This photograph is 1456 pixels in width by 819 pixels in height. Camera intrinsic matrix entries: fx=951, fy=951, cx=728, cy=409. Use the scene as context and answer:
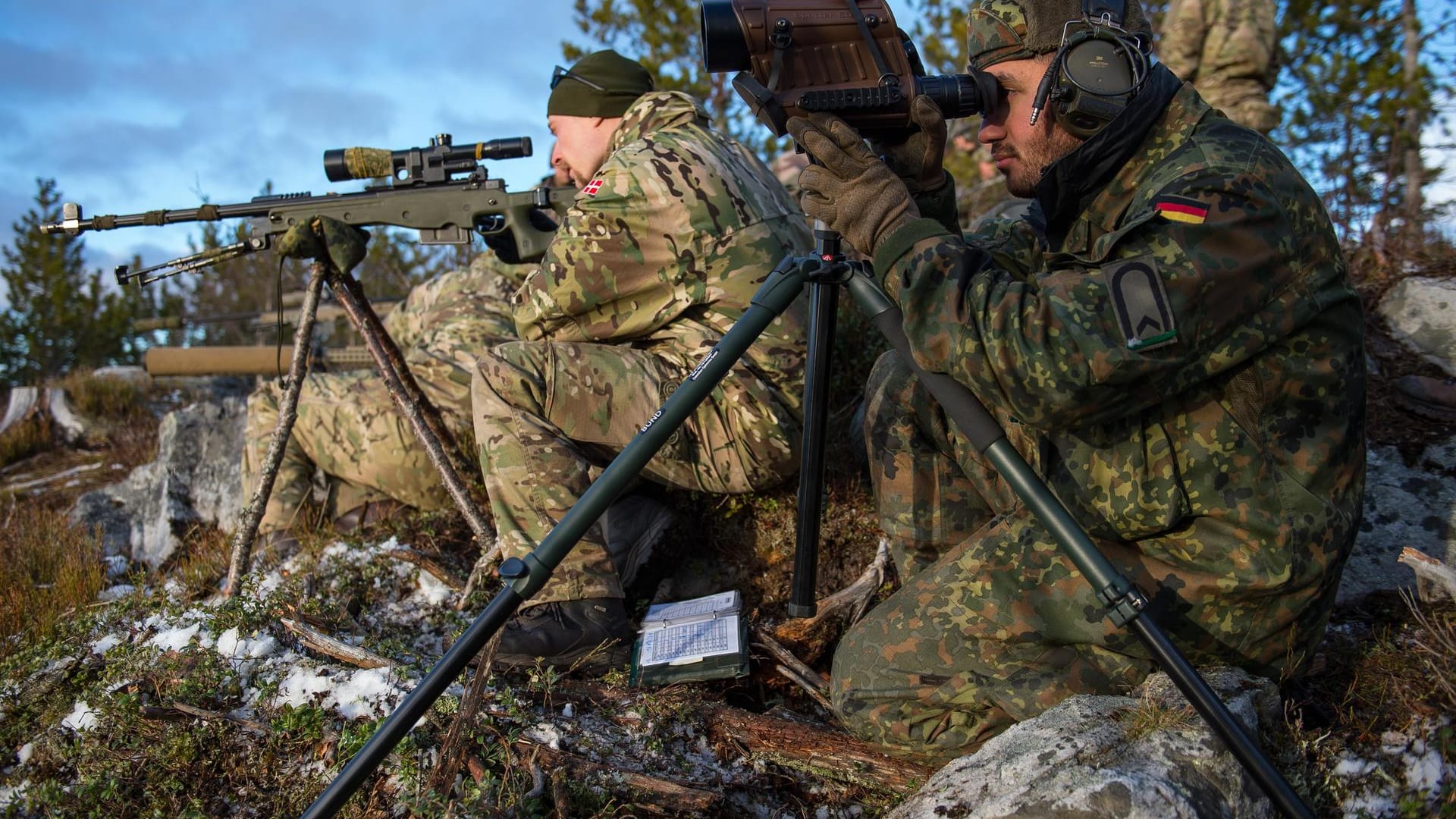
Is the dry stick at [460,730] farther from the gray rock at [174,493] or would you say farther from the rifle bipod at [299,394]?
the gray rock at [174,493]

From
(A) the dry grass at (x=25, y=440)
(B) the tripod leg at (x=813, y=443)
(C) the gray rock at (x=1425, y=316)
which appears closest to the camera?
(B) the tripod leg at (x=813, y=443)

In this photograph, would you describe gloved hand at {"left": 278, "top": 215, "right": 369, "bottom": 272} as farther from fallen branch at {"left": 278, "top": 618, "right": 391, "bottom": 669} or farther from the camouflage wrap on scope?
fallen branch at {"left": 278, "top": 618, "right": 391, "bottom": 669}

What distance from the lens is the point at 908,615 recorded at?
113 inches

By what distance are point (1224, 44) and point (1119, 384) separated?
7.58 meters

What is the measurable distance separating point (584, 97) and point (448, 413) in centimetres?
184

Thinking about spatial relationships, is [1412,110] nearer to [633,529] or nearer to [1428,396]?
[1428,396]

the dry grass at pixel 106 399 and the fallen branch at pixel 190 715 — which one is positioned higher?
the dry grass at pixel 106 399

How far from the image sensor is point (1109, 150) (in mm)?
2562

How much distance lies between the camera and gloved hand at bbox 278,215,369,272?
4.07 metres

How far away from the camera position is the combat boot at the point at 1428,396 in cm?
396

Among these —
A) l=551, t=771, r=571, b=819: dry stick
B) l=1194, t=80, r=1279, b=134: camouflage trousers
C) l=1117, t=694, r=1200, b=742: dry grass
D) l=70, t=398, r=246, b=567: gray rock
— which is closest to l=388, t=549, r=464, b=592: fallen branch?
l=551, t=771, r=571, b=819: dry stick

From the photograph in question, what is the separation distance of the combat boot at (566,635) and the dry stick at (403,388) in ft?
2.55

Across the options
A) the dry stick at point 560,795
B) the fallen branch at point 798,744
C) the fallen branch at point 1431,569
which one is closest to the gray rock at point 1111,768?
the fallen branch at point 798,744

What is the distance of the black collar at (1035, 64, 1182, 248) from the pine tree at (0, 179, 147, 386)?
14.7 m
